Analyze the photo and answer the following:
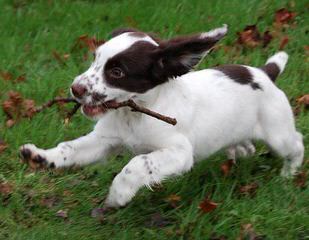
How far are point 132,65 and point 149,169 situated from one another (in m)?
0.59

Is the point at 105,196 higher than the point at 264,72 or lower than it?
lower

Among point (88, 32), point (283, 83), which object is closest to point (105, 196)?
point (283, 83)

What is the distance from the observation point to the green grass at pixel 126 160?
4.39 m

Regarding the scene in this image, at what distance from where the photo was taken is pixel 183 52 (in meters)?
4.15

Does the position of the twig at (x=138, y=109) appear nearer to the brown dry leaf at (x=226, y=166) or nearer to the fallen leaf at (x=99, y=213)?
the fallen leaf at (x=99, y=213)

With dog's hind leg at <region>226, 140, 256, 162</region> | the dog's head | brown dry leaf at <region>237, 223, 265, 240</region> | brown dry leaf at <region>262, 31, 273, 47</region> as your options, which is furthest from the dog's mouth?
brown dry leaf at <region>262, 31, 273, 47</region>

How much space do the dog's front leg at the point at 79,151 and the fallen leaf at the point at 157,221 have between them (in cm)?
47

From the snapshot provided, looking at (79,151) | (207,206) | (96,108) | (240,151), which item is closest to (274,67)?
(240,151)

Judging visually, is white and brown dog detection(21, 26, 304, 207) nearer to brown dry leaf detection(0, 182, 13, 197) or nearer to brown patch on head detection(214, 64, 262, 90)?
brown patch on head detection(214, 64, 262, 90)

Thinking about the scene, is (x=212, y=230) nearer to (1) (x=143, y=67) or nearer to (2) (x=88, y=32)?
(1) (x=143, y=67)

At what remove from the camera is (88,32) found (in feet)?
23.5

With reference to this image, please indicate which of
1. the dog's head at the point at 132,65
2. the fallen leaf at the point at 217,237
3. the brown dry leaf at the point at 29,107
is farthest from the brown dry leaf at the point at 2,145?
the fallen leaf at the point at 217,237

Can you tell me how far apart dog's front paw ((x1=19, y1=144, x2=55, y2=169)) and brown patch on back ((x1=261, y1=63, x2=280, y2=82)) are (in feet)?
5.57

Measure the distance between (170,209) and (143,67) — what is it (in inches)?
37.7
